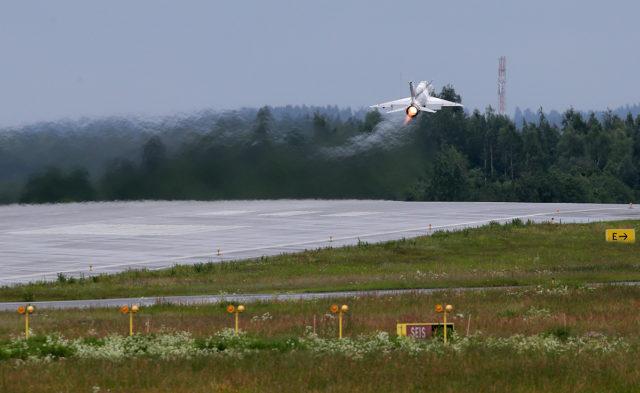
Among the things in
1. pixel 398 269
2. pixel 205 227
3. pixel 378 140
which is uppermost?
pixel 378 140

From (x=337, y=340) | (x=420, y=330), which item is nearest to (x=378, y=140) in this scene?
→ (x=420, y=330)

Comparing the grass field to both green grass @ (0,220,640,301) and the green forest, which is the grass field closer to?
green grass @ (0,220,640,301)

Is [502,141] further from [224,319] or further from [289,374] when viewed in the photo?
[289,374]

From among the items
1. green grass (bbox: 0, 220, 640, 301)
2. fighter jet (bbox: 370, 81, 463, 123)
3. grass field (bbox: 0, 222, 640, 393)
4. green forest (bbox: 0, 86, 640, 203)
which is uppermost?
fighter jet (bbox: 370, 81, 463, 123)

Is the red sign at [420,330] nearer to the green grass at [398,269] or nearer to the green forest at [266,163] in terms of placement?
the green grass at [398,269]

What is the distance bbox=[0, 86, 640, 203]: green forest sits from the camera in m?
84.7

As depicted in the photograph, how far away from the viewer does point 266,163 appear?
336ft

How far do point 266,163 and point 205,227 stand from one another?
42.7ft

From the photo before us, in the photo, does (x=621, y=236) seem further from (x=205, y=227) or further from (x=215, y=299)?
(x=215, y=299)

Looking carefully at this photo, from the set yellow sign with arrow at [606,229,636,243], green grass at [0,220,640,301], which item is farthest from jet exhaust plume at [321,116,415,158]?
yellow sign with arrow at [606,229,636,243]

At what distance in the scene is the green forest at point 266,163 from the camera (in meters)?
84.7

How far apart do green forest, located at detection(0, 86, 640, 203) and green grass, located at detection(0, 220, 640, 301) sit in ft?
85.6

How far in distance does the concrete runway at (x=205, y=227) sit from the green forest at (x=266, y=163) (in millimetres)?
2330

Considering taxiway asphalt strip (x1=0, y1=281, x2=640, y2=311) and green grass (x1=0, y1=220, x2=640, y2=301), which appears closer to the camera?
taxiway asphalt strip (x1=0, y1=281, x2=640, y2=311)
